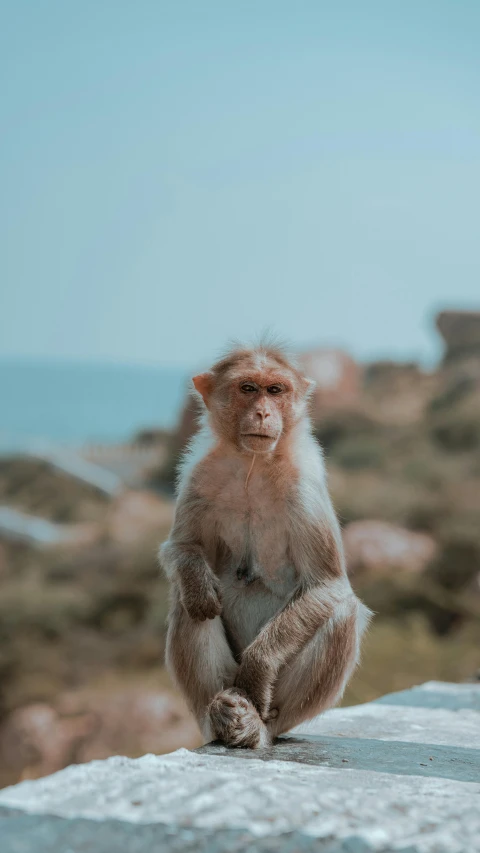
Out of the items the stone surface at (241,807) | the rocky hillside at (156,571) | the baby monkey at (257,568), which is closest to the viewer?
the stone surface at (241,807)

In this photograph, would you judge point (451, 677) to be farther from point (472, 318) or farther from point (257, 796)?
point (472, 318)

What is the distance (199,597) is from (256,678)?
0.37 metres

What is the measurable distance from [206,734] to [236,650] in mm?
361

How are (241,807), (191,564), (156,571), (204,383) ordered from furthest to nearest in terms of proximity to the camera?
1. (156,571)
2. (204,383)
3. (191,564)
4. (241,807)

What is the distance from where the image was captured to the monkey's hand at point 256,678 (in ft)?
13.6

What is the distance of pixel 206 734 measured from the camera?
4328 millimetres

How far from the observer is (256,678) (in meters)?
4.16

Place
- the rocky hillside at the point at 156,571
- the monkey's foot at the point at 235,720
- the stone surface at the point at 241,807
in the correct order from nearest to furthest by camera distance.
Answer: the stone surface at the point at 241,807
the monkey's foot at the point at 235,720
the rocky hillside at the point at 156,571

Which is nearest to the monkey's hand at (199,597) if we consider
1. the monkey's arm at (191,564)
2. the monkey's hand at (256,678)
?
the monkey's arm at (191,564)

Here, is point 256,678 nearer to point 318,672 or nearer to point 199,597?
point 318,672

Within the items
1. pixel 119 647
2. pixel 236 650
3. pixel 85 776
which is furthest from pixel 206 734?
pixel 119 647

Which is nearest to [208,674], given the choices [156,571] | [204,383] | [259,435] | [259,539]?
[259,539]

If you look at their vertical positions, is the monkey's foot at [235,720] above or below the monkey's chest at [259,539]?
below

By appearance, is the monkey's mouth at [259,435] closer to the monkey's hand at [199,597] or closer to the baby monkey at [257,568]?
the baby monkey at [257,568]
